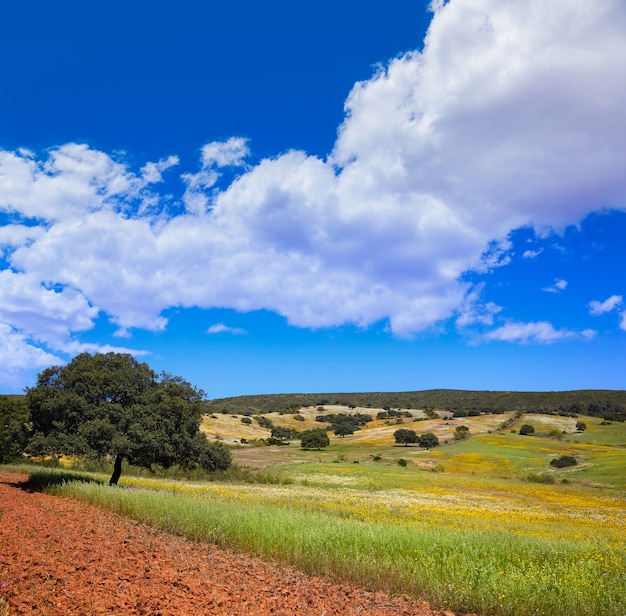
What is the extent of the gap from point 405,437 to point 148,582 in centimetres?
9515

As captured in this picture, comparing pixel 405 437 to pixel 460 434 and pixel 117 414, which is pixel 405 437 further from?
pixel 117 414

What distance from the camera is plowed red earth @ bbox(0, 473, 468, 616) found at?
730 centimetres

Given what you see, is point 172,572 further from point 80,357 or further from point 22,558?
point 80,357

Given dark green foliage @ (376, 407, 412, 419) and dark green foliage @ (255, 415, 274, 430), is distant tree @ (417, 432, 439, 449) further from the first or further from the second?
dark green foliage @ (376, 407, 412, 419)

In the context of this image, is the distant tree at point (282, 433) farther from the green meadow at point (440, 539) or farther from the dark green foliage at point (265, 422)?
the green meadow at point (440, 539)

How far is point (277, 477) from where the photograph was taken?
152ft

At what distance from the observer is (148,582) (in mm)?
8398

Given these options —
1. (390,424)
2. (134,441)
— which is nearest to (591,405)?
(390,424)

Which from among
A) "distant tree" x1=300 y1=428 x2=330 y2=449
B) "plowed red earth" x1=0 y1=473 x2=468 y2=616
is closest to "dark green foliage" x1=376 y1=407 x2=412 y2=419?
"distant tree" x1=300 y1=428 x2=330 y2=449

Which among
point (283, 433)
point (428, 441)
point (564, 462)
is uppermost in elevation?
point (564, 462)

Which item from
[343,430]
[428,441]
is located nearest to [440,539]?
[428,441]

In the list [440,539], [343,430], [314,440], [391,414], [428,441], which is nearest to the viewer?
[440,539]

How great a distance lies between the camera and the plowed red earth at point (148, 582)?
730 cm

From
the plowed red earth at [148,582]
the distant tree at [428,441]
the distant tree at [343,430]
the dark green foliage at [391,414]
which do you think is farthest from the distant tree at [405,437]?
the plowed red earth at [148,582]
